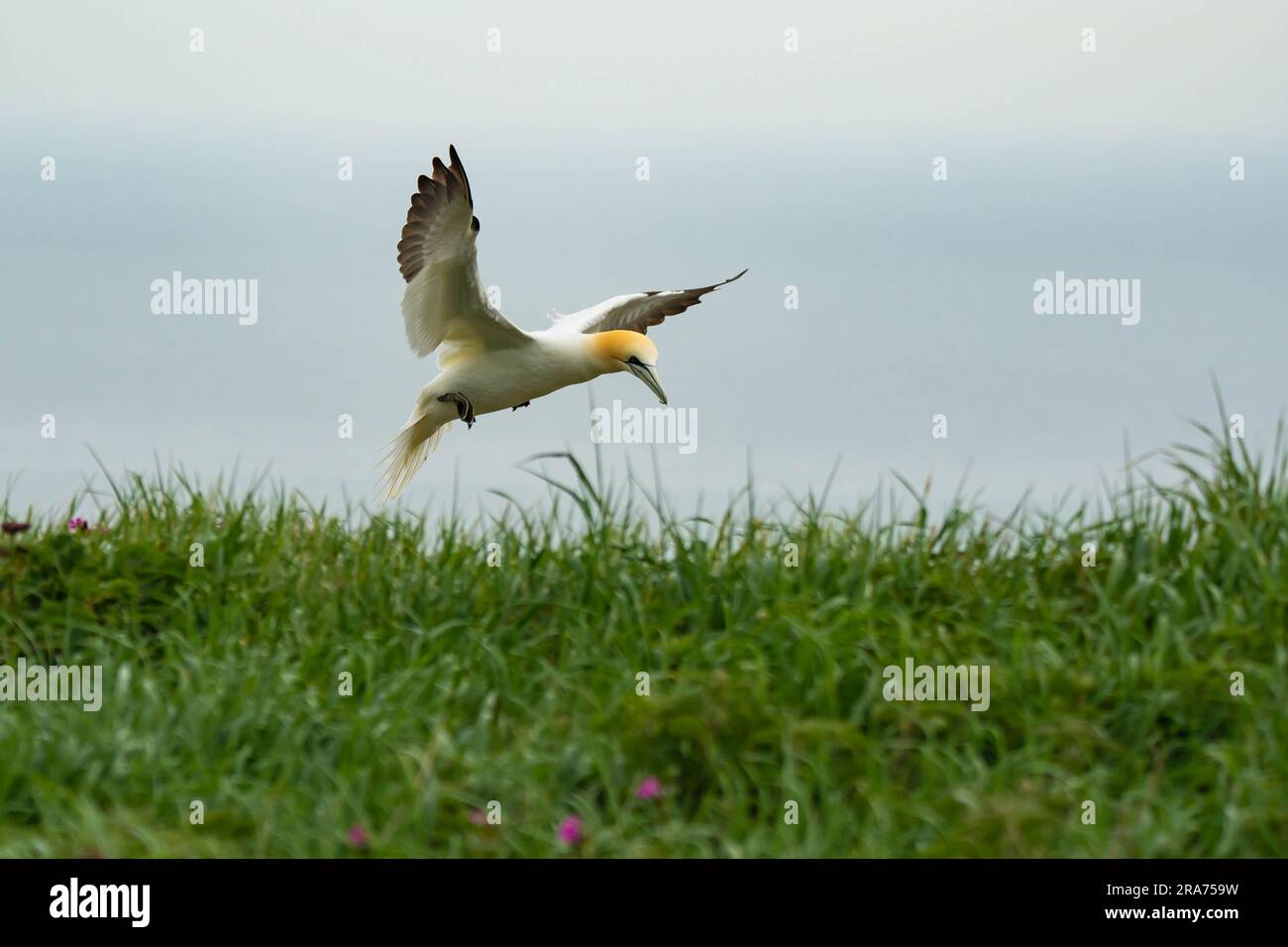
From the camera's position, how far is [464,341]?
9727mm

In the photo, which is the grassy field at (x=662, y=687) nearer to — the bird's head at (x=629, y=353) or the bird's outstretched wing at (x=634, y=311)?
the bird's head at (x=629, y=353)

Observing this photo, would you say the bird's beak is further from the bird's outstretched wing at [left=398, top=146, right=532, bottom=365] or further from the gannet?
the bird's outstretched wing at [left=398, top=146, right=532, bottom=365]

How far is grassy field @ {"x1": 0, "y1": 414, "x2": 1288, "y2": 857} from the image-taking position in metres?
4.89

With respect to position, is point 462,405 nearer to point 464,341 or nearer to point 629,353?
point 464,341

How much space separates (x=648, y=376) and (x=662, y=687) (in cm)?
451

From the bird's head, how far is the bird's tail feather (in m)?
1.27

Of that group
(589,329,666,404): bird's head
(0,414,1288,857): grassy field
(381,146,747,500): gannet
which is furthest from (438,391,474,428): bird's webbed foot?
(0,414,1288,857): grassy field

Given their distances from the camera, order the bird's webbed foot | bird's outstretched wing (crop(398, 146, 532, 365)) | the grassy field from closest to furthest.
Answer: the grassy field, bird's outstretched wing (crop(398, 146, 532, 365)), the bird's webbed foot

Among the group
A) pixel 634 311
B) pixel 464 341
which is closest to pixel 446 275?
pixel 464 341

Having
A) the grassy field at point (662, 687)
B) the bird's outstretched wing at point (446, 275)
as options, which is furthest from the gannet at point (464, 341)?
the grassy field at point (662, 687)
